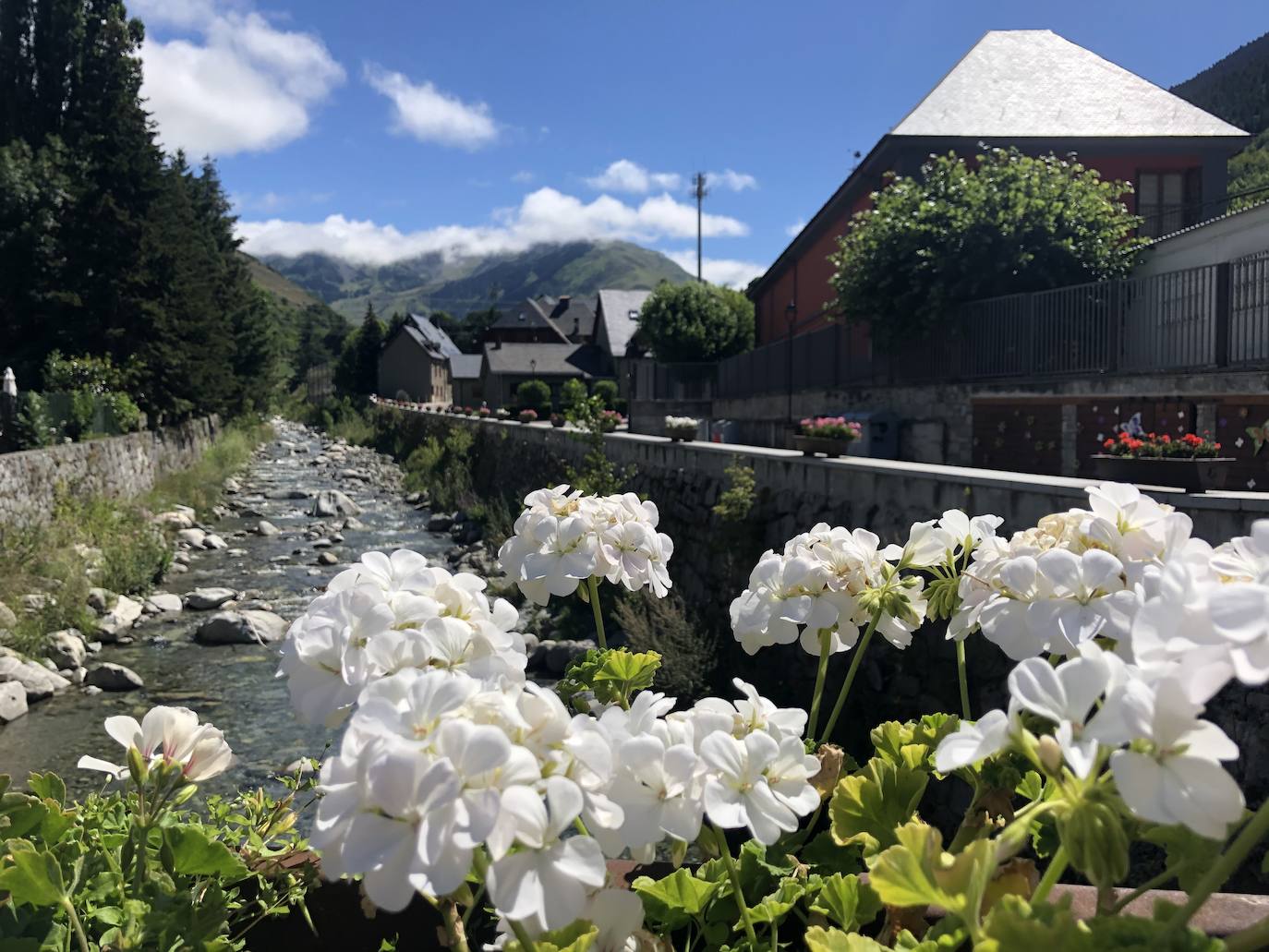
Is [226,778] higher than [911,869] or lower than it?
lower

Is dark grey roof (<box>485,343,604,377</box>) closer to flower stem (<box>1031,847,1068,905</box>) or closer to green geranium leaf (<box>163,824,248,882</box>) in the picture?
green geranium leaf (<box>163,824,248,882</box>)

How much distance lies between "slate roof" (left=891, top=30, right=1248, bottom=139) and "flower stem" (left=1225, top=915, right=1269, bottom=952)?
17494 millimetres

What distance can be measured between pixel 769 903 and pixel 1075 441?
35.8 feet

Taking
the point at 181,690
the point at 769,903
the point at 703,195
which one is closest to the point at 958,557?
the point at 769,903

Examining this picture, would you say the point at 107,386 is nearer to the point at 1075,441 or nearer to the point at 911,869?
the point at 1075,441

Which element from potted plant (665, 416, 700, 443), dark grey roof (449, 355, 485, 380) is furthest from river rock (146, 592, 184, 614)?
dark grey roof (449, 355, 485, 380)

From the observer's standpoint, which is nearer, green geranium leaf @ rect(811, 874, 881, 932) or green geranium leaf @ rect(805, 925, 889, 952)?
green geranium leaf @ rect(805, 925, 889, 952)

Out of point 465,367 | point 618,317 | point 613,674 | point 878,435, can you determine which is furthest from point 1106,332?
point 465,367

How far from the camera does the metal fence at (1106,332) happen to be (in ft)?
32.4

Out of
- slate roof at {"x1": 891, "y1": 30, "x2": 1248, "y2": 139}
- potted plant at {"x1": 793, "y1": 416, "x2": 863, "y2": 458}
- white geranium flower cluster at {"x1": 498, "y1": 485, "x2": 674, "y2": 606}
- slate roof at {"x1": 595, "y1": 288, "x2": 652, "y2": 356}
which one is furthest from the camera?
slate roof at {"x1": 595, "y1": 288, "x2": 652, "y2": 356}

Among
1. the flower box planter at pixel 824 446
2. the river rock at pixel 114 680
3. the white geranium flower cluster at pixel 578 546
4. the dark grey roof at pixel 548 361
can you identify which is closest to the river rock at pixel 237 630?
the river rock at pixel 114 680

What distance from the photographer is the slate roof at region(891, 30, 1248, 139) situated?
56.4 ft

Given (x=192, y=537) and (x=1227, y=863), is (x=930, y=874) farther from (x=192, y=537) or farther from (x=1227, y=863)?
(x=192, y=537)

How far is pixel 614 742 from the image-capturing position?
102 cm
